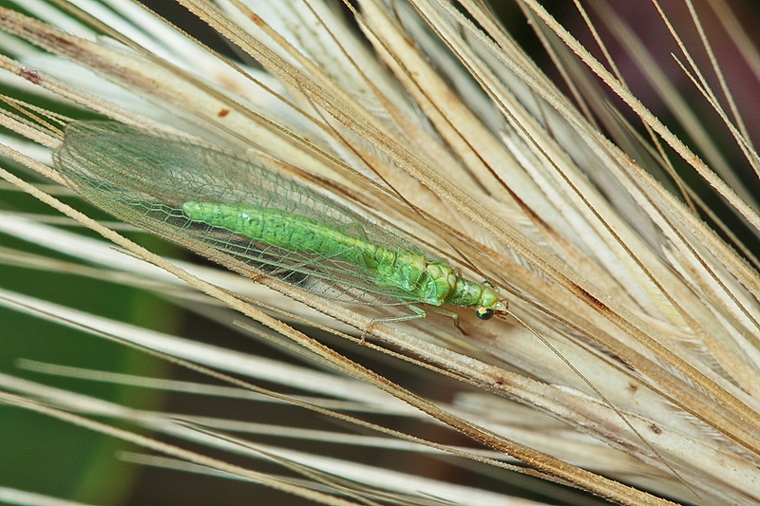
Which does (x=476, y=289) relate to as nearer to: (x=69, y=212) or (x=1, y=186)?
(x=69, y=212)

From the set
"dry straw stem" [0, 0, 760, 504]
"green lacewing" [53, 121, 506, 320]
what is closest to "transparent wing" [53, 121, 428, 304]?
"green lacewing" [53, 121, 506, 320]

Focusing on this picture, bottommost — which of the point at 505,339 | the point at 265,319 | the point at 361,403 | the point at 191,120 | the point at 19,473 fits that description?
the point at 19,473

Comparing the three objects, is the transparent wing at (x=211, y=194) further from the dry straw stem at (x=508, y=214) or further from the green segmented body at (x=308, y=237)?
the dry straw stem at (x=508, y=214)

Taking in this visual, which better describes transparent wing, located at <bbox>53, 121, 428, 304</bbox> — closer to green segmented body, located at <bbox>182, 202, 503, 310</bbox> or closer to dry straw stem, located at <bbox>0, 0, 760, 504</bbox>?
green segmented body, located at <bbox>182, 202, 503, 310</bbox>

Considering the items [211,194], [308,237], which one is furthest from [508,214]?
[211,194]

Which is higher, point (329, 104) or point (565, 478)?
point (329, 104)

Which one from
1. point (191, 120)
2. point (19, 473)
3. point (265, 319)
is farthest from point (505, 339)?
point (19, 473)

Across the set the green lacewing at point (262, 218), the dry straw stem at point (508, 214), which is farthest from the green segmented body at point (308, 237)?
the dry straw stem at point (508, 214)
